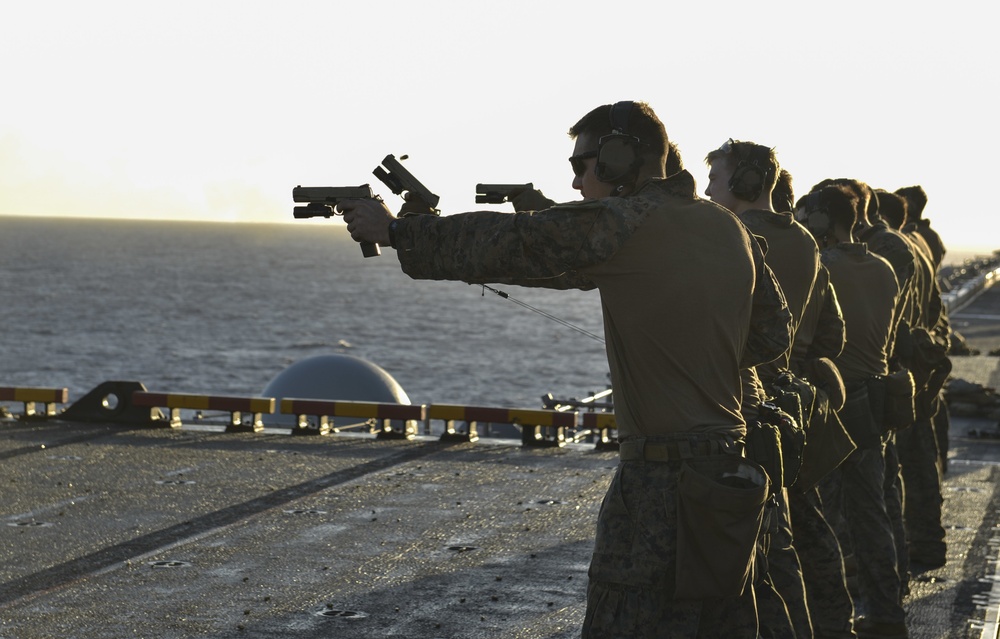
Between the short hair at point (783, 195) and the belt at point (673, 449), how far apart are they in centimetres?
303

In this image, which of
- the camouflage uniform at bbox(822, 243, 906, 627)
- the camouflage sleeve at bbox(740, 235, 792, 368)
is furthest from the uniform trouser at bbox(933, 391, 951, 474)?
the camouflage sleeve at bbox(740, 235, 792, 368)

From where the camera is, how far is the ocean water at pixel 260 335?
72062 millimetres

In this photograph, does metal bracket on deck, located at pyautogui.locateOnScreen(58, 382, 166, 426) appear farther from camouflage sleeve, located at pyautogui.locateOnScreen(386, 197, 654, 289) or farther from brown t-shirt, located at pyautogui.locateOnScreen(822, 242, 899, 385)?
camouflage sleeve, located at pyautogui.locateOnScreen(386, 197, 654, 289)

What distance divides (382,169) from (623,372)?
3.76ft

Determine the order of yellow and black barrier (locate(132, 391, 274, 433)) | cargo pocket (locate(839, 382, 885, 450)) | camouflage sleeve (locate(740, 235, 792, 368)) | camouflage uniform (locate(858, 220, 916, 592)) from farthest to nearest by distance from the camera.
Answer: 1. yellow and black barrier (locate(132, 391, 274, 433))
2. camouflage uniform (locate(858, 220, 916, 592))
3. cargo pocket (locate(839, 382, 885, 450))
4. camouflage sleeve (locate(740, 235, 792, 368))

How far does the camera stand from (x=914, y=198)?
1195cm

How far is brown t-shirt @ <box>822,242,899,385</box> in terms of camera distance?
26.4ft

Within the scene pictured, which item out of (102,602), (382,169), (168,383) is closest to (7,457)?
(102,602)

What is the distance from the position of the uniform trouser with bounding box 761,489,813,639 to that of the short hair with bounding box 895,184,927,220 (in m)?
6.88

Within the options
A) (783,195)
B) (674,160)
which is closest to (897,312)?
(783,195)

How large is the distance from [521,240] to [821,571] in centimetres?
291

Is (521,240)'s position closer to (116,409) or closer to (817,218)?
(817,218)

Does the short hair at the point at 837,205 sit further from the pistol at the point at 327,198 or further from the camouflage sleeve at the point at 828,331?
the pistol at the point at 327,198

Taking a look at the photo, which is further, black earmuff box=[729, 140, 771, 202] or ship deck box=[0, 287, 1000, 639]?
ship deck box=[0, 287, 1000, 639]
